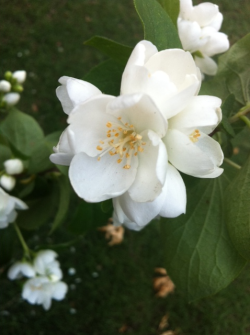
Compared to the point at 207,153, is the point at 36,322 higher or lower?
lower

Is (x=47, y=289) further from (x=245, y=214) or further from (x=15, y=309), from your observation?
(x=15, y=309)

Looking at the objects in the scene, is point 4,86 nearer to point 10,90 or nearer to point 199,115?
point 10,90

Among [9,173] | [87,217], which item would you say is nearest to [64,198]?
[87,217]

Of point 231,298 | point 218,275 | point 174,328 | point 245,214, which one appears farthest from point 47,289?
point 231,298

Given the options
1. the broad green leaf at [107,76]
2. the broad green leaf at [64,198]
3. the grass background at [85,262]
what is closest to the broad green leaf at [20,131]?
the broad green leaf at [64,198]

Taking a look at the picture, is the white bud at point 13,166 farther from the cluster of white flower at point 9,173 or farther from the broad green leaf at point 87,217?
the broad green leaf at point 87,217

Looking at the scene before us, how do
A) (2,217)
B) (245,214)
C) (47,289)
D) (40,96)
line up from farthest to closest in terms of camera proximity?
(40,96) → (47,289) → (2,217) → (245,214)

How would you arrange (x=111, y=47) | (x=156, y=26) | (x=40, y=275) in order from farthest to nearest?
(x=40, y=275) < (x=111, y=47) < (x=156, y=26)
